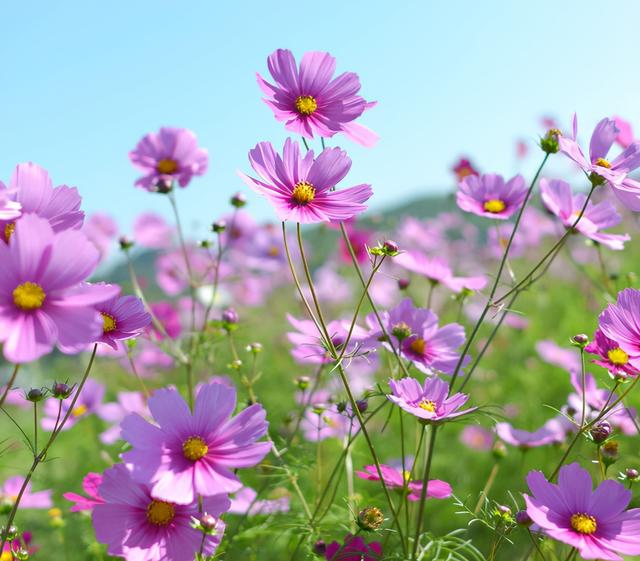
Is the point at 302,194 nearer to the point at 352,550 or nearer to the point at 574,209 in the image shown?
the point at 352,550

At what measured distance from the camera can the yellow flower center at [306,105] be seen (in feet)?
3.21

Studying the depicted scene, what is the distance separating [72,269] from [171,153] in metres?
0.90

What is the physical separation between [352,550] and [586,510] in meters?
0.33

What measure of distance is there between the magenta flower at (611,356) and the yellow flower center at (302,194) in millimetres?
495

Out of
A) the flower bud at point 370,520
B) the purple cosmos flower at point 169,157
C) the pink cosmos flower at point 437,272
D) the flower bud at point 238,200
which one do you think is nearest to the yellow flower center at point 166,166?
the purple cosmos flower at point 169,157

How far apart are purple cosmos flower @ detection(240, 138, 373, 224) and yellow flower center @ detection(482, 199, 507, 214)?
38 centimetres

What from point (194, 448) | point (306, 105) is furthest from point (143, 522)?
point (306, 105)

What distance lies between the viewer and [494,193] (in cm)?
125

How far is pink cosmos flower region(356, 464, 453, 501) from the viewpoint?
94 centimetres

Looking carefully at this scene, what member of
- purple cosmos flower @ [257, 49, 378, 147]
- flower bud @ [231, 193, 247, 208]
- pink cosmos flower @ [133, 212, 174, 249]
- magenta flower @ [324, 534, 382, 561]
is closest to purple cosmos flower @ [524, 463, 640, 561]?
magenta flower @ [324, 534, 382, 561]

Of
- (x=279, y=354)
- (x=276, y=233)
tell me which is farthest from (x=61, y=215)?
(x=279, y=354)

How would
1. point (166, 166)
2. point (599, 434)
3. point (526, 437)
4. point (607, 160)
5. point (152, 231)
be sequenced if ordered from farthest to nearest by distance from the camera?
point (152, 231)
point (166, 166)
point (526, 437)
point (607, 160)
point (599, 434)

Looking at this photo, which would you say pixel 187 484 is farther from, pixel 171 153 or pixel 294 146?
pixel 171 153

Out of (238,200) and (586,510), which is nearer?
(586,510)
